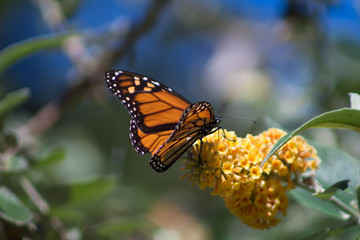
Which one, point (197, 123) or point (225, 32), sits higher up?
point (225, 32)

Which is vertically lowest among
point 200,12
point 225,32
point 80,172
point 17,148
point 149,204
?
point 149,204

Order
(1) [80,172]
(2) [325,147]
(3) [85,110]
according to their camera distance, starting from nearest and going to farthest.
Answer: (2) [325,147]
(1) [80,172]
(3) [85,110]

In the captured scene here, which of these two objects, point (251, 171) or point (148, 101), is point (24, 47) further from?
point (251, 171)

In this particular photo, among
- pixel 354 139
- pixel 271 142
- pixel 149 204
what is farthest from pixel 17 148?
pixel 354 139

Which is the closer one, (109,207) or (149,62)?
(109,207)

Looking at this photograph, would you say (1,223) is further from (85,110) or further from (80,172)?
(85,110)

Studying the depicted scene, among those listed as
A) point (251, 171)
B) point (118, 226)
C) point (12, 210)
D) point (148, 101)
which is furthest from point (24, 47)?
point (251, 171)
